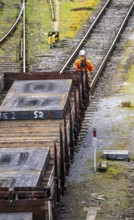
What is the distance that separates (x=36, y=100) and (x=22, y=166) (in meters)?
4.18

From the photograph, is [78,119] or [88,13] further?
[88,13]

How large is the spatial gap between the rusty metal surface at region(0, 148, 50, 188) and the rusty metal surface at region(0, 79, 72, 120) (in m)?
2.41

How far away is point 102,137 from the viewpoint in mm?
18719

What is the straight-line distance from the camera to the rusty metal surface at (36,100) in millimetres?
15930

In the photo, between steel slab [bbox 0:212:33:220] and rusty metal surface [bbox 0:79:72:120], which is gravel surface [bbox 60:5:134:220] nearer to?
rusty metal surface [bbox 0:79:72:120]

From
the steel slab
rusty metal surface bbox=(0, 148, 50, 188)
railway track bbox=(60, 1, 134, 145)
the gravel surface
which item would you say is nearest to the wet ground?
the gravel surface

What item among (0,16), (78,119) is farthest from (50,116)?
(0,16)

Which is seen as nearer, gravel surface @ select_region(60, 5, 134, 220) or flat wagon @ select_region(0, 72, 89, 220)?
flat wagon @ select_region(0, 72, 89, 220)

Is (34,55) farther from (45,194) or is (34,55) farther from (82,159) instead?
(45,194)

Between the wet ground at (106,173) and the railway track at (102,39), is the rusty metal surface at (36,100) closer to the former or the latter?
the wet ground at (106,173)

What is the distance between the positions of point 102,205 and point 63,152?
1.54 metres

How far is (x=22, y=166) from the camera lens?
12.5 m

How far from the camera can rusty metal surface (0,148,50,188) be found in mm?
11930

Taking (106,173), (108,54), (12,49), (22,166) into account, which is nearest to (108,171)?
(106,173)
